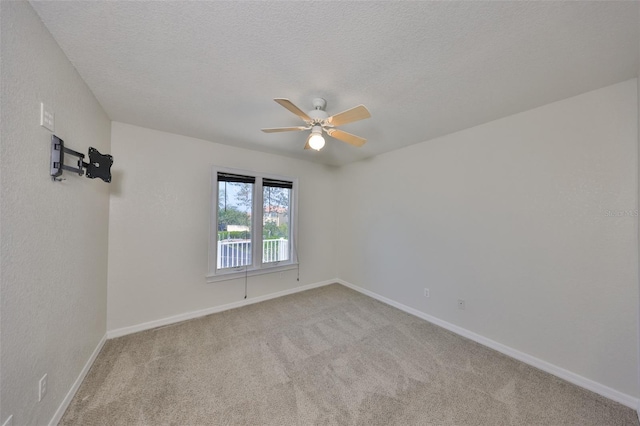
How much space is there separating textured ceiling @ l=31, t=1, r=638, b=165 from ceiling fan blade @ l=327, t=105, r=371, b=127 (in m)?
0.25

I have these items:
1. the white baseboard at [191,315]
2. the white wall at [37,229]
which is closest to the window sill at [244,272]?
the white baseboard at [191,315]

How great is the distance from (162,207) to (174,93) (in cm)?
151

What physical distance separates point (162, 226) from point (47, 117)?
173 centimetres

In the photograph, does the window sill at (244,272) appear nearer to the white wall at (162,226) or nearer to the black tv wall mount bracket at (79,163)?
the white wall at (162,226)

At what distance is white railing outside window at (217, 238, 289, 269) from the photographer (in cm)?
335

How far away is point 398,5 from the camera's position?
117cm

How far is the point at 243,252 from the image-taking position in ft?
11.5

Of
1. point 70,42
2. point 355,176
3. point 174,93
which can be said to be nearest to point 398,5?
point 174,93

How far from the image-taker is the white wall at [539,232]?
1.78m

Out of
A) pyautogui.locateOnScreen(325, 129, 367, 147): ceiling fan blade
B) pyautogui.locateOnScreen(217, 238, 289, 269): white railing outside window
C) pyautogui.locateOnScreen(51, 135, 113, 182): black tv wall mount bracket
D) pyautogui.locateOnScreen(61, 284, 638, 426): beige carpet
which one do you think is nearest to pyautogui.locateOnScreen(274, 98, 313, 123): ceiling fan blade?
pyautogui.locateOnScreen(325, 129, 367, 147): ceiling fan blade

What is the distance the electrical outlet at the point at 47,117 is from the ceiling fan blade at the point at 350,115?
1825 mm

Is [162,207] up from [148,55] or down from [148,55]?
down

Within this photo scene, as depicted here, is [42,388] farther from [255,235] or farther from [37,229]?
[255,235]

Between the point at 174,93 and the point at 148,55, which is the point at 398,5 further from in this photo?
the point at 174,93
